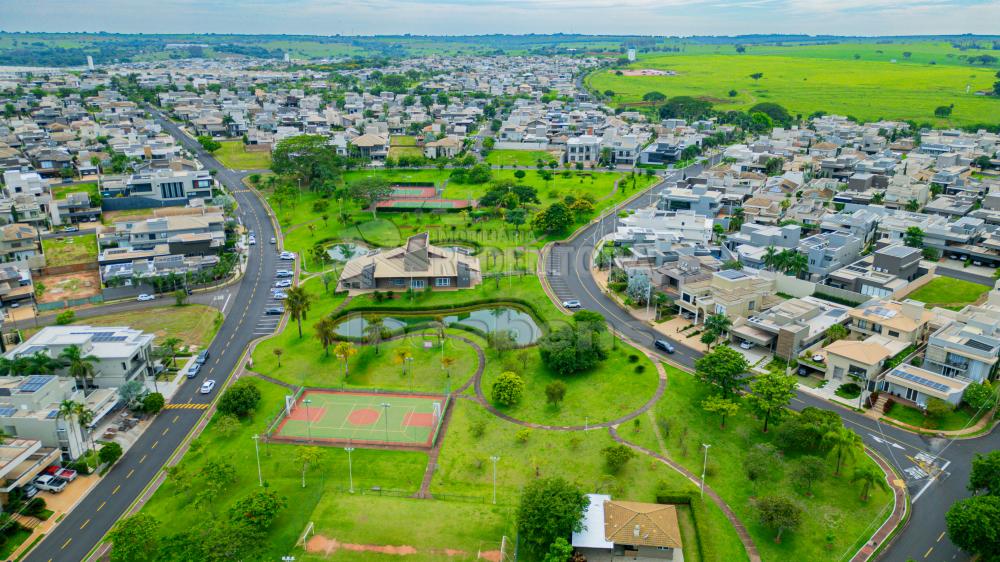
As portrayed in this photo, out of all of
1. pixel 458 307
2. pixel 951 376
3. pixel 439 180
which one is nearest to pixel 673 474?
pixel 951 376

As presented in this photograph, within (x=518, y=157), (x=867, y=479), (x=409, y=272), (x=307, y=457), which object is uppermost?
(x=518, y=157)

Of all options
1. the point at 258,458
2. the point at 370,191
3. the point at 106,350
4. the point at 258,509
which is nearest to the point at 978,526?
the point at 258,509

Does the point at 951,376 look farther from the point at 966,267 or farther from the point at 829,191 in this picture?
the point at 829,191

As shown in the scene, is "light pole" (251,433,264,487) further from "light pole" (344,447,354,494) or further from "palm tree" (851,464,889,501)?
"palm tree" (851,464,889,501)

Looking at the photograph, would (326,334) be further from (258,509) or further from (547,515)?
(547,515)

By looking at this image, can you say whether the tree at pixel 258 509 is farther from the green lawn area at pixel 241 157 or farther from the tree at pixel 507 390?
the green lawn area at pixel 241 157

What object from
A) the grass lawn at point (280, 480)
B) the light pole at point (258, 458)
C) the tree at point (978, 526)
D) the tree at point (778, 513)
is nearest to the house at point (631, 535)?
the tree at point (778, 513)
